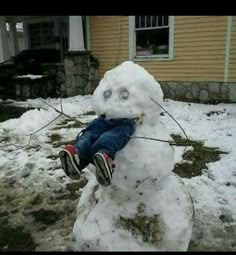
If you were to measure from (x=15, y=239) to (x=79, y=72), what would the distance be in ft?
27.8

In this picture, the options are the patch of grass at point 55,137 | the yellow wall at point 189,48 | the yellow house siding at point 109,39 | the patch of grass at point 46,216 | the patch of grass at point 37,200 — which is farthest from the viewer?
the yellow house siding at point 109,39

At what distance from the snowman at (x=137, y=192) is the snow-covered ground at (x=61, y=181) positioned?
0.47m

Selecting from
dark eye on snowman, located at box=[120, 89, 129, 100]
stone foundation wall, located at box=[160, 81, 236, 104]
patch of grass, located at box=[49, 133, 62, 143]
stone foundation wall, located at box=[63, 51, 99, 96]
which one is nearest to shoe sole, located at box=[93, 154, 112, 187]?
dark eye on snowman, located at box=[120, 89, 129, 100]

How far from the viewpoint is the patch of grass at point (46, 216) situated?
3.55 m

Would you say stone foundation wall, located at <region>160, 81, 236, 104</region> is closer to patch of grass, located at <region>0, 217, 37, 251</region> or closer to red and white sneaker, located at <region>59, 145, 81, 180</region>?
patch of grass, located at <region>0, 217, 37, 251</region>

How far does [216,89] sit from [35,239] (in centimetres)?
732

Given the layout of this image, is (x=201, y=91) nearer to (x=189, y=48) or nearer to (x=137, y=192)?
(x=189, y=48)

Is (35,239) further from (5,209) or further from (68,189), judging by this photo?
(68,189)

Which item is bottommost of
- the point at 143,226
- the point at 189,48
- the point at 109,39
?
the point at 143,226

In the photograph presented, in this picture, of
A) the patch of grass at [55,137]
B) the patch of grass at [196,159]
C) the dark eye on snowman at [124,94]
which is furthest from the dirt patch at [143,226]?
the patch of grass at [55,137]

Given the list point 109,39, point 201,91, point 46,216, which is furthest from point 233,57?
point 46,216

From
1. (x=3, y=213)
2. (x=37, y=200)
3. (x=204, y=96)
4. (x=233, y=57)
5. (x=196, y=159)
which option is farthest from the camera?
(x=204, y=96)

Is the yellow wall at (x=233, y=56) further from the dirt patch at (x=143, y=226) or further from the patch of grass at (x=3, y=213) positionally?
the dirt patch at (x=143, y=226)

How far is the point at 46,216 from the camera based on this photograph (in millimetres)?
3650
